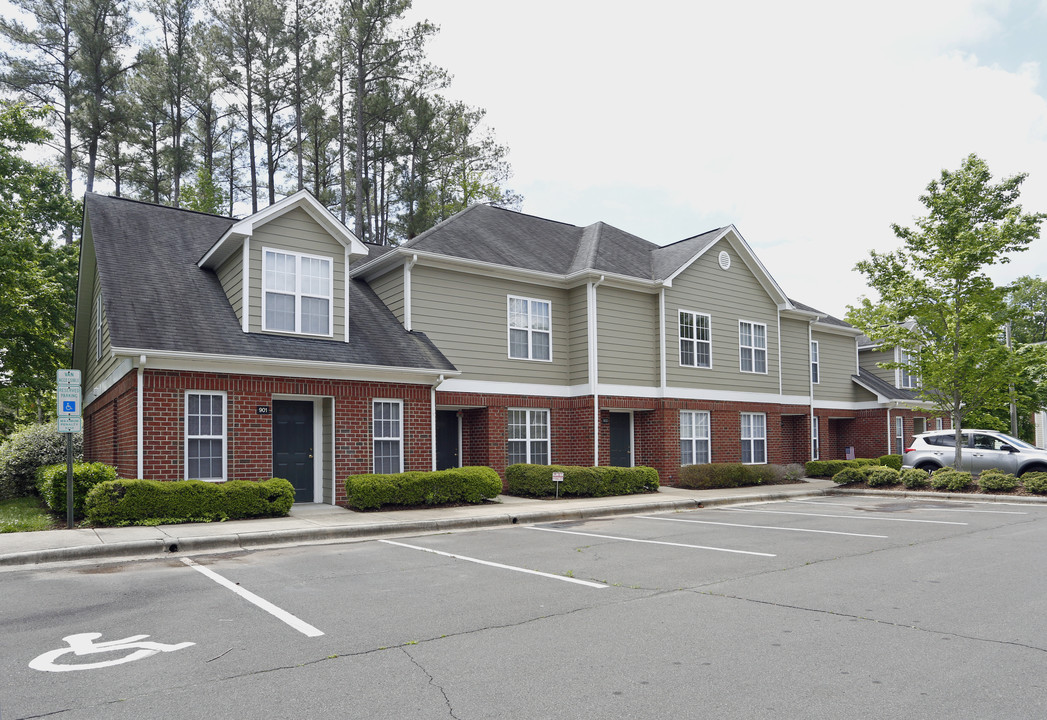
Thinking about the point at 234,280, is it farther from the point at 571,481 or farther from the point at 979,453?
the point at 979,453

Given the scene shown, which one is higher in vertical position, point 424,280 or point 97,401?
point 424,280

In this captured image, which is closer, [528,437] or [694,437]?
[528,437]

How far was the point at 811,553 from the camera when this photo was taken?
10.7 m

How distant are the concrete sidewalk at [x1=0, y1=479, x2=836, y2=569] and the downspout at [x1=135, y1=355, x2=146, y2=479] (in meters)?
1.72

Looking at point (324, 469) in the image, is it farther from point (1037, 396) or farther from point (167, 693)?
point (1037, 396)

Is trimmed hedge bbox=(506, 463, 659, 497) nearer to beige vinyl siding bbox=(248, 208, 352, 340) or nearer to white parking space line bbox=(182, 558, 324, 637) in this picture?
beige vinyl siding bbox=(248, 208, 352, 340)

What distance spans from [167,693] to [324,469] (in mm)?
12187

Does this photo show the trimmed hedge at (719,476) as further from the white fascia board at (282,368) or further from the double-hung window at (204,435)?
the double-hung window at (204,435)

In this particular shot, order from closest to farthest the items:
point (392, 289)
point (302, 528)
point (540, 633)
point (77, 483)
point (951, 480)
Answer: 1. point (540, 633)
2. point (302, 528)
3. point (77, 483)
4. point (392, 289)
5. point (951, 480)

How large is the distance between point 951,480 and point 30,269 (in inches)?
1083

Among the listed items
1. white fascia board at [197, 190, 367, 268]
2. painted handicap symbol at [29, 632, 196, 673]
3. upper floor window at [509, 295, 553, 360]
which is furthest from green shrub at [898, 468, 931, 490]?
painted handicap symbol at [29, 632, 196, 673]

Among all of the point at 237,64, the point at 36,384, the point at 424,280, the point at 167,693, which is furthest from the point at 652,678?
the point at 237,64

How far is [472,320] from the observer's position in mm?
19922

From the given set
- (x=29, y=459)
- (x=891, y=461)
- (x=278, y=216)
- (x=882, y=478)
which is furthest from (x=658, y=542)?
(x=891, y=461)
